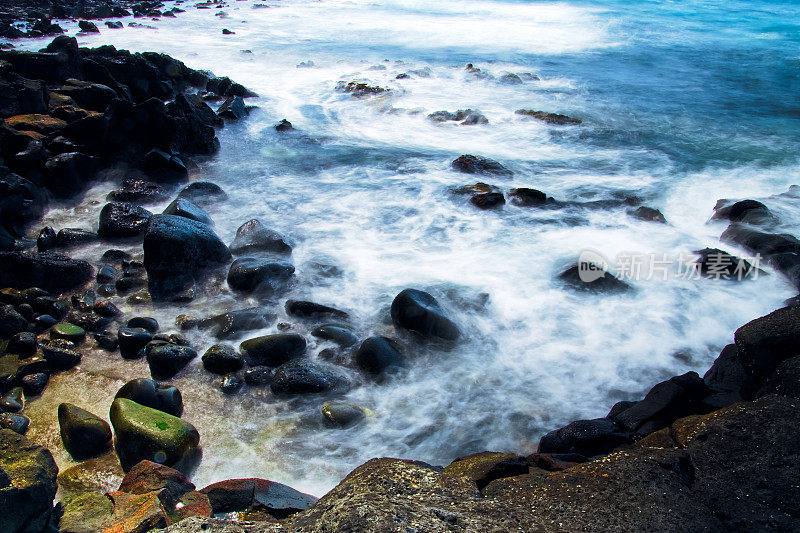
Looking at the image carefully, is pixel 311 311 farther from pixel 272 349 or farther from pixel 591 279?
pixel 591 279

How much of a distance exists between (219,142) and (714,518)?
9473 mm

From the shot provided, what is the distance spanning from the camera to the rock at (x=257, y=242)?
616 centimetres

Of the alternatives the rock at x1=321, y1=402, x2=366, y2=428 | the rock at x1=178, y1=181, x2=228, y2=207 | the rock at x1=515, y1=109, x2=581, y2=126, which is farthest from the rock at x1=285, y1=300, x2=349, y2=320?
the rock at x1=515, y1=109, x2=581, y2=126

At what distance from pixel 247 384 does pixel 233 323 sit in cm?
82

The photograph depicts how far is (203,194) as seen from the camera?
24.7 ft

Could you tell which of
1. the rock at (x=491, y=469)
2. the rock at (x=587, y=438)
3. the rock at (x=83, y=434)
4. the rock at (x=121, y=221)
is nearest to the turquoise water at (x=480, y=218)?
the rock at (x=83, y=434)

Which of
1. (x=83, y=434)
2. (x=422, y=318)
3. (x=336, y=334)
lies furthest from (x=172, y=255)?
(x=422, y=318)

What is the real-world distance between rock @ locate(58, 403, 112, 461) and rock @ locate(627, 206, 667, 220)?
685 centimetres

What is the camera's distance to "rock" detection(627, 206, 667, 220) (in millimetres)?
7340

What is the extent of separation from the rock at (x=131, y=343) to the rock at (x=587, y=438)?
11.2ft

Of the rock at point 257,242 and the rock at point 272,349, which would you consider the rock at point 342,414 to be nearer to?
the rock at point 272,349

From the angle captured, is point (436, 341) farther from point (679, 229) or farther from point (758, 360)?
point (679, 229)

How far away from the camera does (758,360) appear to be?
134 inches

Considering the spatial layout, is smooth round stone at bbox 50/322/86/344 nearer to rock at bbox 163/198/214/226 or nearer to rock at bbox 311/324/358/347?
rock at bbox 163/198/214/226
